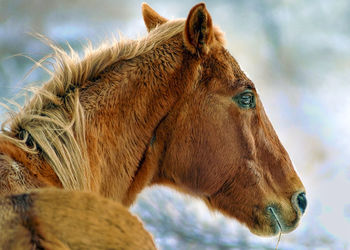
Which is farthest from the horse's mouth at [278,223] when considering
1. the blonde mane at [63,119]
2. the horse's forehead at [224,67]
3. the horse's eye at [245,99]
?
the blonde mane at [63,119]

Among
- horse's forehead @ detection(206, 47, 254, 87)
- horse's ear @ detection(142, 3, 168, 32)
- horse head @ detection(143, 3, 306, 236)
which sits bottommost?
horse head @ detection(143, 3, 306, 236)

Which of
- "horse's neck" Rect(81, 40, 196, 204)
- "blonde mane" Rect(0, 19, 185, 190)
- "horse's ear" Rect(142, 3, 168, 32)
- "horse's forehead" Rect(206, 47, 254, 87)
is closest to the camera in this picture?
"blonde mane" Rect(0, 19, 185, 190)

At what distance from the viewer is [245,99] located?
2.91 metres

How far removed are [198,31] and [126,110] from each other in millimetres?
710

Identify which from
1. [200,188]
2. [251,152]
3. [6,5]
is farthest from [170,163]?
[6,5]

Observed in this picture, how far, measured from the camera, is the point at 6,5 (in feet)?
35.9

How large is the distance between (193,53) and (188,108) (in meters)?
0.37

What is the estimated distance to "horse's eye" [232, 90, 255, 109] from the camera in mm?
2898

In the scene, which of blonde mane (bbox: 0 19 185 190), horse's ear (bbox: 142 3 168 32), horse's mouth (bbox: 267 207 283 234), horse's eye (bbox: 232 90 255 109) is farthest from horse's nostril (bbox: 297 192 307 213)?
horse's ear (bbox: 142 3 168 32)

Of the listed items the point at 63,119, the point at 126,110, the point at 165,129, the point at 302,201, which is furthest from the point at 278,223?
the point at 63,119

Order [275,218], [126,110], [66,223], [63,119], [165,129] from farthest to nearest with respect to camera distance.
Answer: [275,218] < [165,129] < [126,110] < [63,119] < [66,223]

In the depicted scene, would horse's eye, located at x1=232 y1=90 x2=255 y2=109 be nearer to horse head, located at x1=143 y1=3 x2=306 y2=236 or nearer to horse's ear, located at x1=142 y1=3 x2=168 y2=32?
horse head, located at x1=143 y1=3 x2=306 y2=236

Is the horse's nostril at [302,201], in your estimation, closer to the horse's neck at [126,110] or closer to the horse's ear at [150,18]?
the horse's neck at [126,110]

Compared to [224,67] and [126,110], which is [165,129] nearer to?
[126,110]
